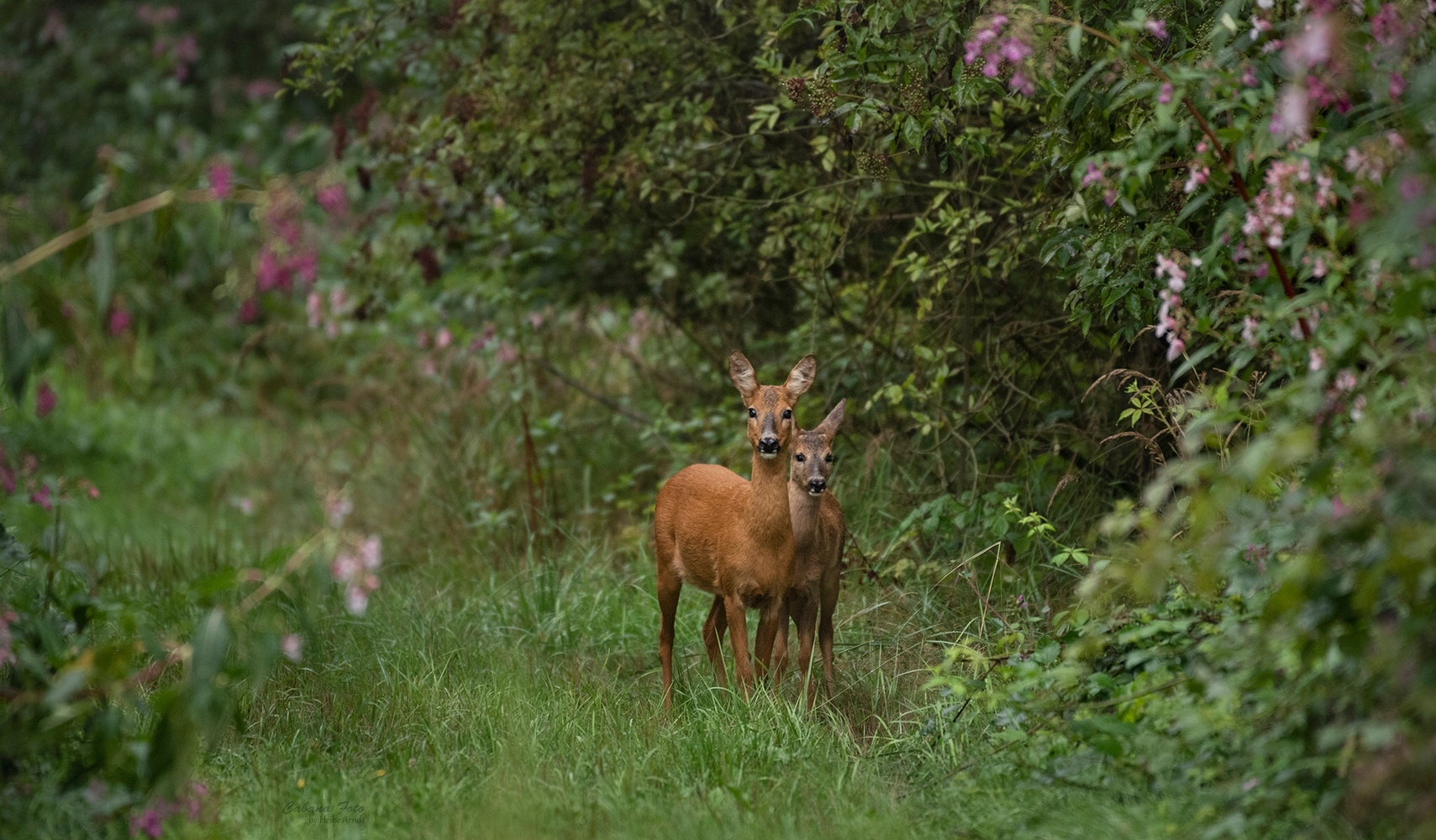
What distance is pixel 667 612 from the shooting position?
5.39m

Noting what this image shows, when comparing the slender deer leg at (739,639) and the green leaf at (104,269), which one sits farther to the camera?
the slender deer leg at (739,639)

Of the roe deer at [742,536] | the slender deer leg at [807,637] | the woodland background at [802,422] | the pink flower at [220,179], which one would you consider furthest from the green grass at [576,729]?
the pink flower at [220,179]

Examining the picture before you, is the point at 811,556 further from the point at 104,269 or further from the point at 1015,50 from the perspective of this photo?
the point at 104,269

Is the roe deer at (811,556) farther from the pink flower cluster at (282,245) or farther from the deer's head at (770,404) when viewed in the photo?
the pink flower cluster at (282,245)

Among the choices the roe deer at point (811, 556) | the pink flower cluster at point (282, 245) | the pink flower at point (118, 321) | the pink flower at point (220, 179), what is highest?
the pink flower at point (220, 179)

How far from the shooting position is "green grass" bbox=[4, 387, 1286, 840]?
12.5ft

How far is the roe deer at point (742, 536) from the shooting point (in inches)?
193

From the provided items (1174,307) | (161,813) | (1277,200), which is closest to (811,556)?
(1174,307)

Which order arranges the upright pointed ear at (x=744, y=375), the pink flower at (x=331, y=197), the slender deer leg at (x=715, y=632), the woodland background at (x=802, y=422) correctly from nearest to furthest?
the woodland background at (x=802, y=422)
the pink flower at (x=331, y=197)
the upright pointed ear at (x=744, y=375)
the slender deer leg at (x=715, y=632)

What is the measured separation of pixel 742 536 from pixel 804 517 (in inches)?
9.5

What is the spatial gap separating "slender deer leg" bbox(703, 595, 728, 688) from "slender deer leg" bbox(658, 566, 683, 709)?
0.15 m

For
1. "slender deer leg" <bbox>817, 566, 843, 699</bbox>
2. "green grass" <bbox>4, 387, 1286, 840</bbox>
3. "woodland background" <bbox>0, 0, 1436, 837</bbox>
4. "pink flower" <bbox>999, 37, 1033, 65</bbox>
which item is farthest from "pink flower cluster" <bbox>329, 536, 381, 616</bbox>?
"slender deer leg" <bbox>817, 566, 843, 699</bbox>

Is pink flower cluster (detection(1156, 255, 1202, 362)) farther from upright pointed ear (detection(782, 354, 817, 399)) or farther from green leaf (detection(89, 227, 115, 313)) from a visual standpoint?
green leaf (detection(89, 227, 115, 313))

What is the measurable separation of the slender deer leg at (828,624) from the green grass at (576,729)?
87 millimetres
